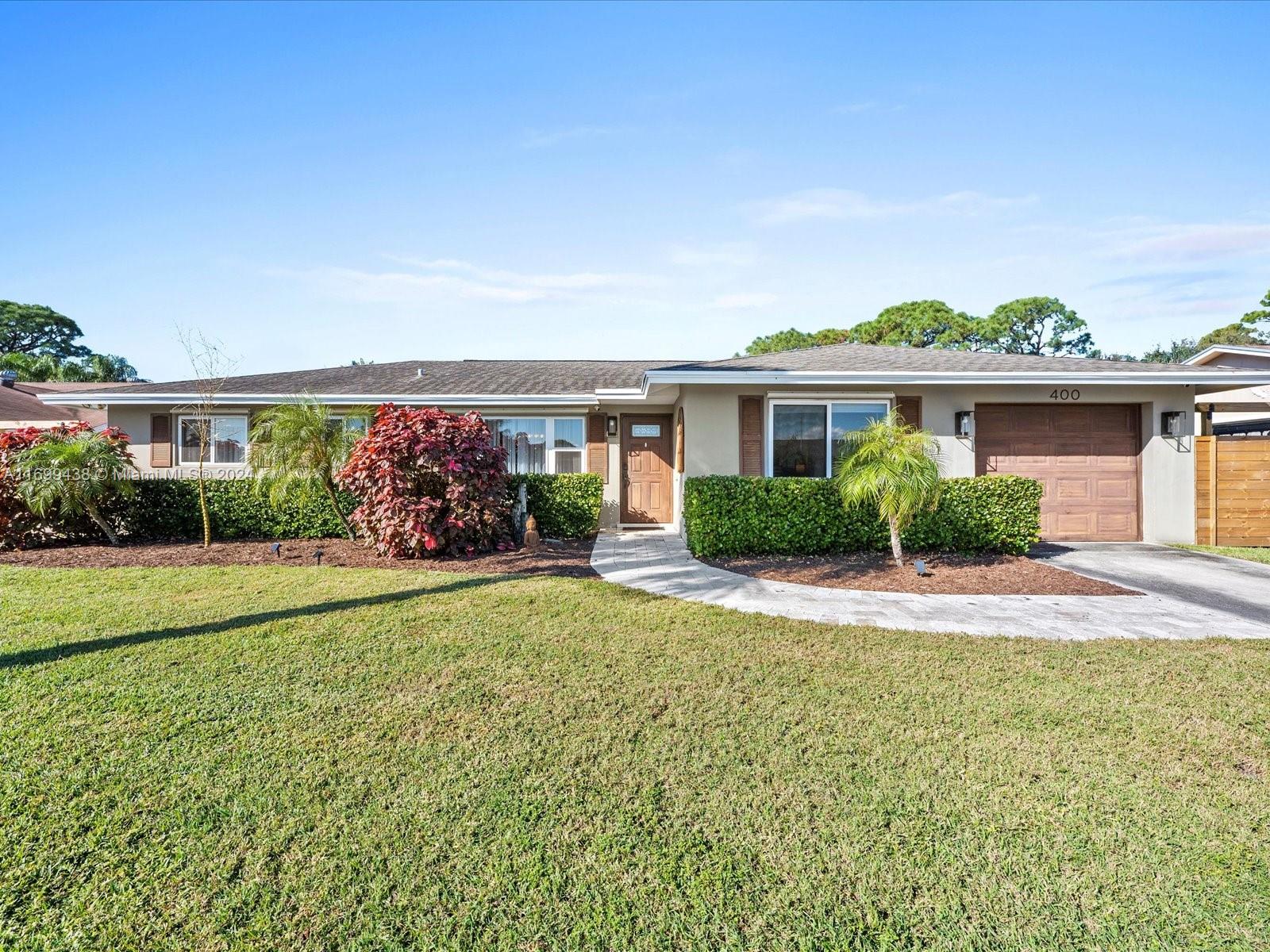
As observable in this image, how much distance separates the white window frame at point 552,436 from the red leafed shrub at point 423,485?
2.96 m


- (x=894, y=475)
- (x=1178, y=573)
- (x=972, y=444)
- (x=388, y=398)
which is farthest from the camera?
(x=388, y=398)

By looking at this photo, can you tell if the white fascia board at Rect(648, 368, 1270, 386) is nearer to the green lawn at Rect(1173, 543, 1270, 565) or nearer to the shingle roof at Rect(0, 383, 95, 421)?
the green lawn at Rect(1173, 543, 1270, 565)

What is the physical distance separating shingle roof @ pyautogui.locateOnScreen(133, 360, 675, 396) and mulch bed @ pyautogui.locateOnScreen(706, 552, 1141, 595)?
4.80 meters

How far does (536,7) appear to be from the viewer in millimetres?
8461

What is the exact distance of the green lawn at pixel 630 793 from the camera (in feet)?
6.18

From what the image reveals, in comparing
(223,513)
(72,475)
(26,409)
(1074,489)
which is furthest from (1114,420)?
(26,409)

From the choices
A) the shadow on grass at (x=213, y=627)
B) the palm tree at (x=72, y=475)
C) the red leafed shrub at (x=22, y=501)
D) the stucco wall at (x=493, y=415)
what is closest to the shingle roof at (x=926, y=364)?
the stucco wall at (x=493, y=415)

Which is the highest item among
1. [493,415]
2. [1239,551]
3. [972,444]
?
[493,415]

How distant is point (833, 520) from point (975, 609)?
2.58 metres

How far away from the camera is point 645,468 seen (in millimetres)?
11688

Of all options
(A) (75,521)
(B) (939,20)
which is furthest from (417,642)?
(B) (939,20)

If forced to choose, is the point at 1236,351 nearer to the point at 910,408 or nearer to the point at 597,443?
the point at 910,408

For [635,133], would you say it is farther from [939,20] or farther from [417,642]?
[417,642]

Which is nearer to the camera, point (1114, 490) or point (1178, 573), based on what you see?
point (1178, 573)
